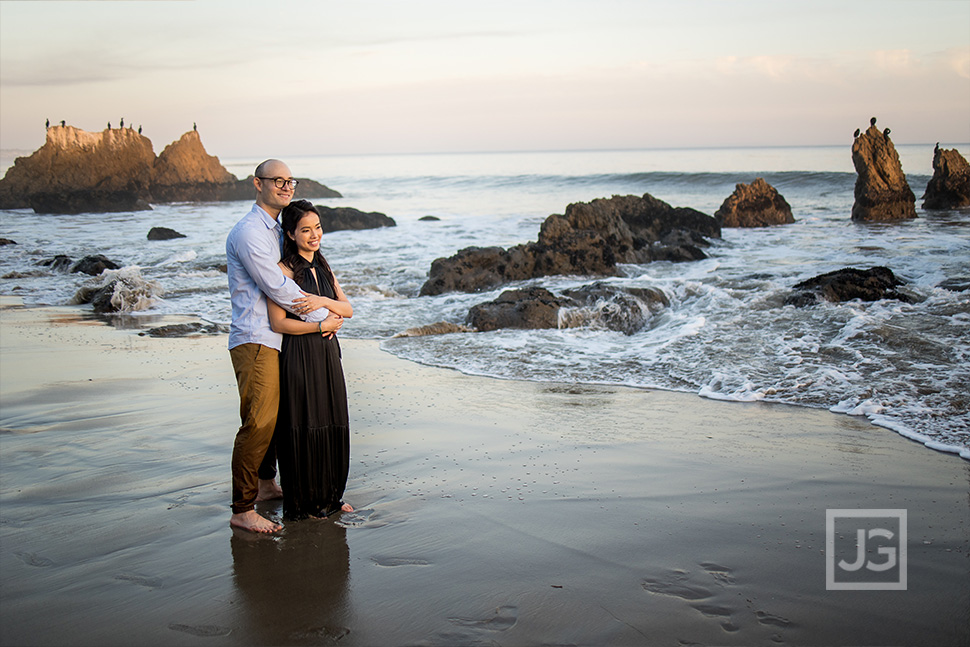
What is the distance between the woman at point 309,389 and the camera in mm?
3570

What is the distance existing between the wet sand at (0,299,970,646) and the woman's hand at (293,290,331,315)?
1070 millimetres

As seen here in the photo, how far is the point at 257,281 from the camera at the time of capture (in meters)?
3.43

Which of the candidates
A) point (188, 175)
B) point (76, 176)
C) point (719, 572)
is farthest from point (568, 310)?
point (188, 175)

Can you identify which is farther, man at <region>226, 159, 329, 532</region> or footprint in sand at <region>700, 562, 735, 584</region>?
man at <region>226, 159, 329, 532</region>

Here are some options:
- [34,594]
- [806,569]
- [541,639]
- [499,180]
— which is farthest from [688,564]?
[499,180]

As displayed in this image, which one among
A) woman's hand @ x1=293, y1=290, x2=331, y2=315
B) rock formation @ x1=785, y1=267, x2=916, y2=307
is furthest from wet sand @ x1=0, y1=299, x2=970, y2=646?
rock formation @ x1=785, y1=267, x2=916, y2=307

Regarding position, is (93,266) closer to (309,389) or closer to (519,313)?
(519,313)

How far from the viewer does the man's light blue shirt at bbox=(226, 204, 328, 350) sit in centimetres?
341

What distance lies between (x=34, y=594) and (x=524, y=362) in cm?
533

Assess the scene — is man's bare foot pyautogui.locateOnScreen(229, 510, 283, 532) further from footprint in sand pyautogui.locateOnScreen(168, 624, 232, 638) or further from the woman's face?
the woman's face

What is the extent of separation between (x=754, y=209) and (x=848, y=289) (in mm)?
14760

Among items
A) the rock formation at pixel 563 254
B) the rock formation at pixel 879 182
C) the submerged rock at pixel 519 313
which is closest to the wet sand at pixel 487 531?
the submerged rock at pixel 519 313

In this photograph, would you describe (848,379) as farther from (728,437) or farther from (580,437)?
(580,437)

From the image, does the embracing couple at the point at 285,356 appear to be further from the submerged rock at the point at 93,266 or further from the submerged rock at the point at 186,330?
the submerged rock at the point at 93,266
